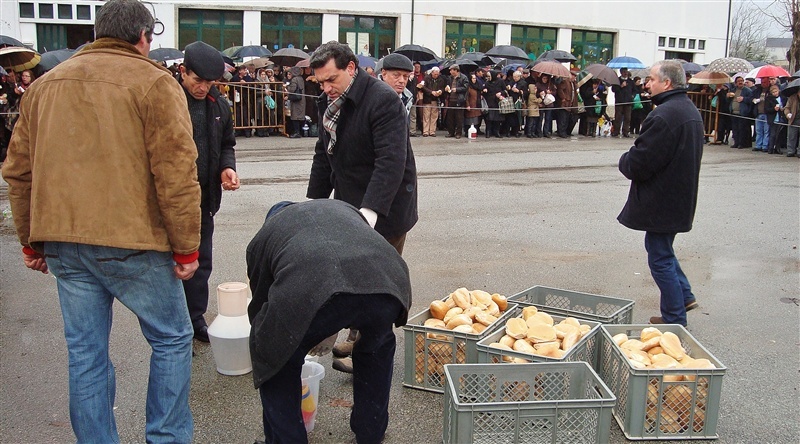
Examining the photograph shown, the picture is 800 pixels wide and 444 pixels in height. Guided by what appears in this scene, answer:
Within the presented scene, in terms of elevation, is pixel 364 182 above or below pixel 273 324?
above

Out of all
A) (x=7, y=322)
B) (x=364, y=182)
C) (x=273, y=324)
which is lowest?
(x=7, y=322)

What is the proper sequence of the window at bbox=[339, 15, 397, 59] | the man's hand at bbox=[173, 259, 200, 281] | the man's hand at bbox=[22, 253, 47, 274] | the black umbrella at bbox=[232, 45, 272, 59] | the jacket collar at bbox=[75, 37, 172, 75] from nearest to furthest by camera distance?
the jacket collar at bbox=[75, 37, 172, 75] < the man's hand at bbox=[173, 259, 200, 281] < the man's hand at bbox=[22, 253, 47, 274] < the black umbrella at bbox=[232, 45, 272, 59] < the window at bbox=[339, 15, 397, 59]

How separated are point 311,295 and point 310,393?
113 cm

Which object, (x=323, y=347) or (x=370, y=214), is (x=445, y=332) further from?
(x=323, y=347)

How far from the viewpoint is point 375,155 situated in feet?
15.2

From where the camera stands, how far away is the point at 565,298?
5598 mm

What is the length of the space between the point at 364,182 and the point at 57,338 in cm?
247

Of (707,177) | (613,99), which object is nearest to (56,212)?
(707,177)

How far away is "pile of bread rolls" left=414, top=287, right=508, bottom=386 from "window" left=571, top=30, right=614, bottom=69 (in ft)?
130

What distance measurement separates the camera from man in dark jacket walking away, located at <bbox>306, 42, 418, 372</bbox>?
4473 millimetres

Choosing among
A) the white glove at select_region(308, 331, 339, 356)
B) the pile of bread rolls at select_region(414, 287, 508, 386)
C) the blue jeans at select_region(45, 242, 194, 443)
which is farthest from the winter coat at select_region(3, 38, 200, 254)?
the pile of bread rolls at select_region(414, 287, 508, 386)

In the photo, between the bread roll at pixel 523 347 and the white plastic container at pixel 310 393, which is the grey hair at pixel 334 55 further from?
the bread roll at pixel 523 347

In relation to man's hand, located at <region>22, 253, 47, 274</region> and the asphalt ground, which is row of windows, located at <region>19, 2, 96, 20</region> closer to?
the asphalt ground

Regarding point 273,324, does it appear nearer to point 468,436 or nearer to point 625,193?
point 468,436
